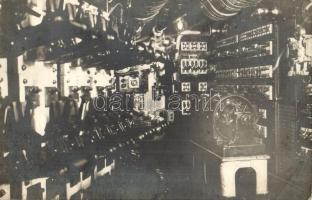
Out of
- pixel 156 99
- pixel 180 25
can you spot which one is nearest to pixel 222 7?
pixel 180 25

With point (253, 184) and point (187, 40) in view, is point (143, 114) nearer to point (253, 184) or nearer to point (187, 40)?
point (187, 40)

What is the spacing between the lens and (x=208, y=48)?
2.27 metres

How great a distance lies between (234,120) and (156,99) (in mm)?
555

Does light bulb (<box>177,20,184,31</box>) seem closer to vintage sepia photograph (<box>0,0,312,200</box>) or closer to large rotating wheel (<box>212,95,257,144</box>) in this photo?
vintage sepia photograph (<box>0,0,312,200</box>)

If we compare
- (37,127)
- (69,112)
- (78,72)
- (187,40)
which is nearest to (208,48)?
(187,40)

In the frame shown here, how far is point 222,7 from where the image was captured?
7.42 feet

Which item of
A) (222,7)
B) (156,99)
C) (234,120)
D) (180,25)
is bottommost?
(234,120)

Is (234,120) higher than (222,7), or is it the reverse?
(222,7)

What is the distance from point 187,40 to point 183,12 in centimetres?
Result: 19

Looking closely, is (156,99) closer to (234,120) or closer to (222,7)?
(234,120)

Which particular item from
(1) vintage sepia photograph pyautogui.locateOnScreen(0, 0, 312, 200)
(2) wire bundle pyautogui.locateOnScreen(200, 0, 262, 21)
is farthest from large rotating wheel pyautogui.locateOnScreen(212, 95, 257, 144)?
(2) wire bundle pyautogui.locateOnScreen(200, 0, 262, 21)

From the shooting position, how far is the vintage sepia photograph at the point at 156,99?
2.27 meters

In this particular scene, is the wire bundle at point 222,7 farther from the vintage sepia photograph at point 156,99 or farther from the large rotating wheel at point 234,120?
the large rotating wheel at point 234,120

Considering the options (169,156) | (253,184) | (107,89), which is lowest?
(253,184)
